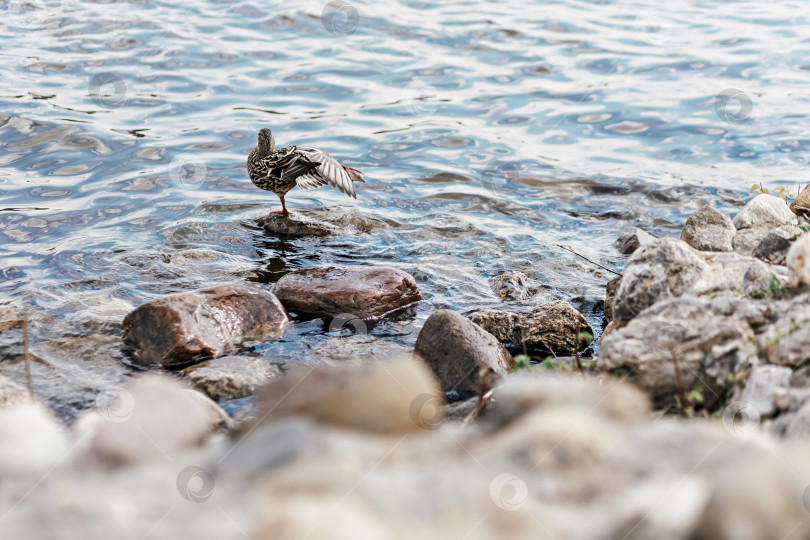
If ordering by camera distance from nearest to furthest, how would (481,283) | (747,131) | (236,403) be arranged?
1. (236,403)
2. (481,283)
3. (747,131)

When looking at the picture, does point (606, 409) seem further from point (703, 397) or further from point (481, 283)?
point (481, 283)

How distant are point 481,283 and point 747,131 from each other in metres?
5.59

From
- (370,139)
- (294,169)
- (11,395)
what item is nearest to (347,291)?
(294,169)

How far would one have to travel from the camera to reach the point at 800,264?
11.2ft

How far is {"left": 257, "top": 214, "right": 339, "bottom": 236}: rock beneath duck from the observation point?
7586mm

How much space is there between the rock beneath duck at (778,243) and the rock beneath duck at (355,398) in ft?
9.22

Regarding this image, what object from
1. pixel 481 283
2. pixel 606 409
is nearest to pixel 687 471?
pixel 606 409

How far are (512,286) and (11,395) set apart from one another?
3.85 metres

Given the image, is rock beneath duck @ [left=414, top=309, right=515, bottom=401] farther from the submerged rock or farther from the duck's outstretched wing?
the duck's outstretched wing

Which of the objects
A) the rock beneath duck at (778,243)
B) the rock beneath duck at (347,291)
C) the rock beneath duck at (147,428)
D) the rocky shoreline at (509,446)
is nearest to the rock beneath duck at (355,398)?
the rocky shoreline at (509,446)

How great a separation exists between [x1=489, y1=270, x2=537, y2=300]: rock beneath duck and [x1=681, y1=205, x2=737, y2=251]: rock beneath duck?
1335 mm

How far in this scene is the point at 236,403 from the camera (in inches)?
179

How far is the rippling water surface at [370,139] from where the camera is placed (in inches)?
255

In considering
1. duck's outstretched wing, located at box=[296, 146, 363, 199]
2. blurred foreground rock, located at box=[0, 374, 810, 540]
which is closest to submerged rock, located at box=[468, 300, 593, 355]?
duck's outstretched wing, located at box=[296, 146, 363, 199]
